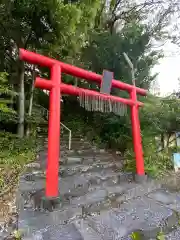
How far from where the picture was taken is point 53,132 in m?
3.07

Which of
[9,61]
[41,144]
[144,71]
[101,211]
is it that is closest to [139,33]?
[144,71]

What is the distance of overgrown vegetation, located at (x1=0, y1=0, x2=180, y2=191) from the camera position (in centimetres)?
477

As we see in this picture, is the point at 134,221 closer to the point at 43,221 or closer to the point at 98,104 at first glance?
the point at 43,221

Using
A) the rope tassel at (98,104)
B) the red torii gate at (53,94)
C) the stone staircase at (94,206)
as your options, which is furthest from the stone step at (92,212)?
the rope tassel at (98,104)

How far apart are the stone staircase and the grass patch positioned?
0.69ft

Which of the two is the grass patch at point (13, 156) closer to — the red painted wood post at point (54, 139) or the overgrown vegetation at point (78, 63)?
the overgrown vegetation at point (78, 63)

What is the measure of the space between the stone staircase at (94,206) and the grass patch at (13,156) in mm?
212

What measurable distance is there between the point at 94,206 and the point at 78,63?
17.7ft

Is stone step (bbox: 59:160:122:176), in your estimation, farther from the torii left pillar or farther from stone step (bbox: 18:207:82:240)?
stone step (bbox: 18:207:82:240)

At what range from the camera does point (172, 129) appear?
573 centimetres

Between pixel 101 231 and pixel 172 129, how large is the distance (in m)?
4.12

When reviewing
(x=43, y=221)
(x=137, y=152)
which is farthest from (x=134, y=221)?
(x=137, y=152)

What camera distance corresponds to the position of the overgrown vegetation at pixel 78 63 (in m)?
Result: 4.77

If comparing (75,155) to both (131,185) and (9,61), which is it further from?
(9,61)
